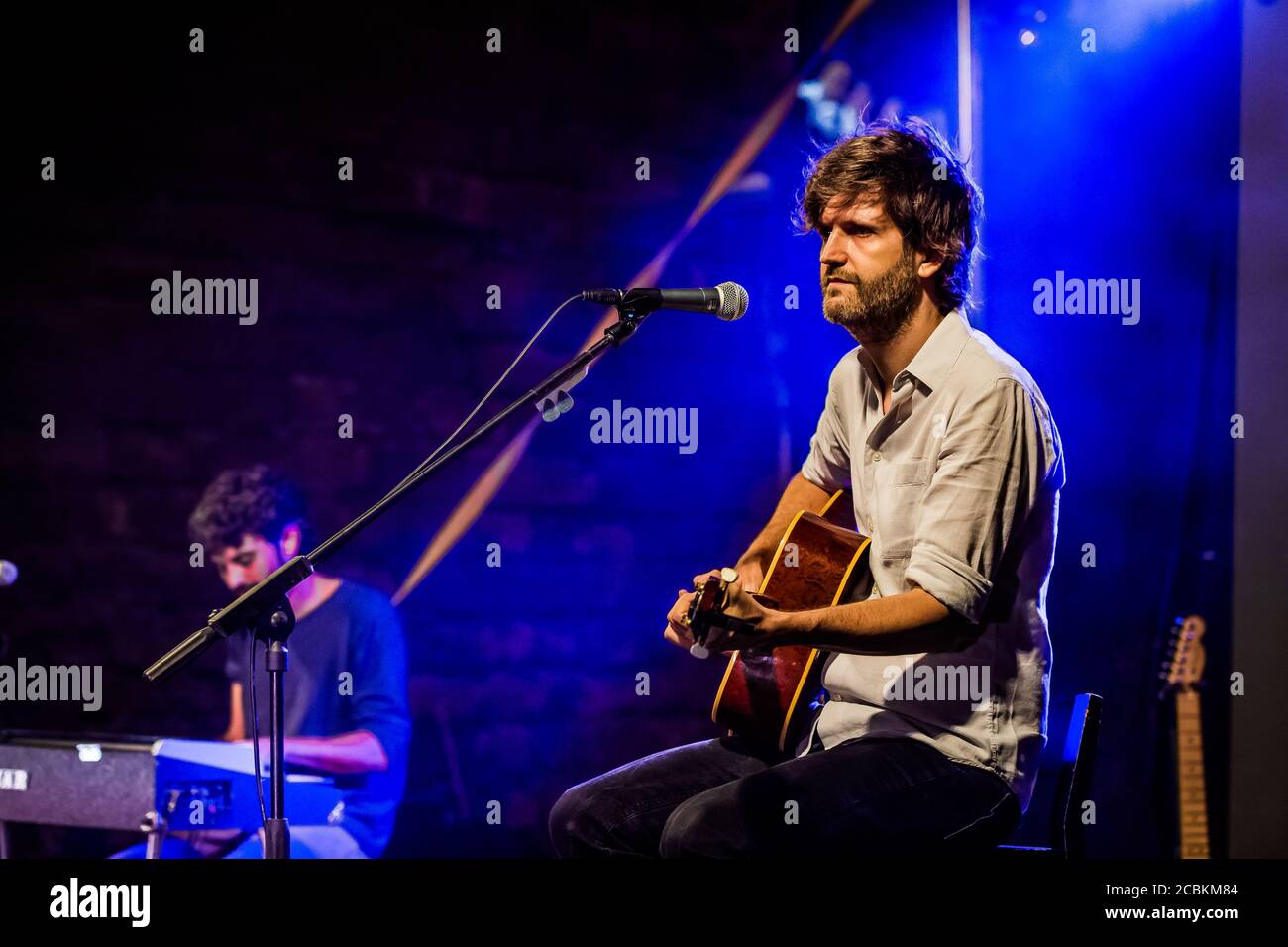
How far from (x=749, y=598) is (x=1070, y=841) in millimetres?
697

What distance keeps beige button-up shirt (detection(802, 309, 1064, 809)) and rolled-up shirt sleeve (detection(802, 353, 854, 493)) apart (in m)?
0.24

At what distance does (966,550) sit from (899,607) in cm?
16

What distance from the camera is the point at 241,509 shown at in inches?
133

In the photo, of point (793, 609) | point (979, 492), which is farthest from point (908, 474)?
point (793, 609)

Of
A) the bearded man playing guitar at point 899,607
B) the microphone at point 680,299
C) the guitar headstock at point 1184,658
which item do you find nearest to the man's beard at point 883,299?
the bearded man playing guitar at point 899,607

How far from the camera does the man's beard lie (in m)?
2.31

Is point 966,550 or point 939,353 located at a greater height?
point 939,353

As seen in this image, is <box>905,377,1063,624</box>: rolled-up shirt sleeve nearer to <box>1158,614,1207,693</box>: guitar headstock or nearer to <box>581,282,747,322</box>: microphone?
<box>581,282,747,322</box>: microphone

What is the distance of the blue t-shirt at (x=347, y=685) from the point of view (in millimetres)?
3400

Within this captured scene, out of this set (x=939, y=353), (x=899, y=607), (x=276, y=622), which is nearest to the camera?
(x=899, y=607)

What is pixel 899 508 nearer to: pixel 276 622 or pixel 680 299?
pixel 680 299

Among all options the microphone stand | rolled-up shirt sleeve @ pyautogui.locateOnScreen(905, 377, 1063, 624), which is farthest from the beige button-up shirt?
the microphone stand
